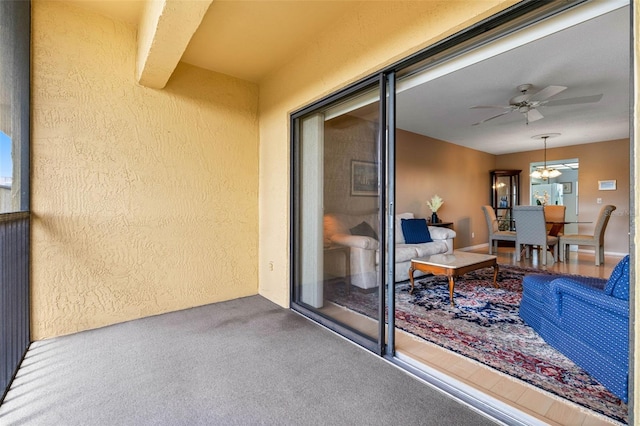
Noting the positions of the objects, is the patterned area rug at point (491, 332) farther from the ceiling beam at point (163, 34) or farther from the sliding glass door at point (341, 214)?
the ceiling beam at point (163, 34)

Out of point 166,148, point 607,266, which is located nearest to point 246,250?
point 166,148

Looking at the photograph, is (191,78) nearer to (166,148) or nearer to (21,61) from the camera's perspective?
(166,148)

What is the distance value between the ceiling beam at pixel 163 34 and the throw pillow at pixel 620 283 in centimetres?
278

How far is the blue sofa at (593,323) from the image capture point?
161cm

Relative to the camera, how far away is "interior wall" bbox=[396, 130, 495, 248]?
19.3ft

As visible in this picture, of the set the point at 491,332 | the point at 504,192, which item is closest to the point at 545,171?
the point at 504,192

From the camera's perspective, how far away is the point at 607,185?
21.3 ft

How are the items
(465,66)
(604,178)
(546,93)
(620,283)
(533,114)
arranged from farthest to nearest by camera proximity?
(604,178), (533,114), (546,93), (465,66), (620,283)

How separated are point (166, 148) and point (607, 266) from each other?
7.00m

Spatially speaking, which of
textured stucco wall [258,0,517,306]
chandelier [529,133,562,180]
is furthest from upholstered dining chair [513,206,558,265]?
textured stucco wall [258,0,517,306]

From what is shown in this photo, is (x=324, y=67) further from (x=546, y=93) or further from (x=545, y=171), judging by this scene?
(x=545, y=171)

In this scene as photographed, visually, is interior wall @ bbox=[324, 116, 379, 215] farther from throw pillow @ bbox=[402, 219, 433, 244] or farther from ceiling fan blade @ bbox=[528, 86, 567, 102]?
ceiling fan blade @ bbox=[528, 86, 567, 102]

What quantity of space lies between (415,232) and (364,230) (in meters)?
2.57

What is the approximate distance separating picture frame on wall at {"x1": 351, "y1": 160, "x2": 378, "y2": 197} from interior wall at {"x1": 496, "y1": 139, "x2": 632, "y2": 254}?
6.63 m
